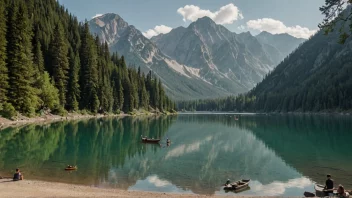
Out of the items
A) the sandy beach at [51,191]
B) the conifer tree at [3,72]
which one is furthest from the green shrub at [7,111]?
the sandy beach at [51,191]

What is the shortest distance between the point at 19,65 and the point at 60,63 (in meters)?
35.1

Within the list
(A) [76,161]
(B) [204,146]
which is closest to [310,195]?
Answer: (A) [76,161]

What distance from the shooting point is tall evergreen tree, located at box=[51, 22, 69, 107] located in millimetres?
113875

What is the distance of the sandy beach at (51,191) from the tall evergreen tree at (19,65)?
196 feet

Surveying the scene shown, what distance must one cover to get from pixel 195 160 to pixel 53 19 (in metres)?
142

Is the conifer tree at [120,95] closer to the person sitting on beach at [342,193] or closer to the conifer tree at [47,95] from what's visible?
the conifer tree at [47,95]

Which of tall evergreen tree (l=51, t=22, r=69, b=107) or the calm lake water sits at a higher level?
tall evergreen tree (l=51, t=22, r=69, b=107)

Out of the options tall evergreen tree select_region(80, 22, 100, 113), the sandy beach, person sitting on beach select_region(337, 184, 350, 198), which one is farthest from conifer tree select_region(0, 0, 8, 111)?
person sitting on beach select_region(337, 184, 350, 198)

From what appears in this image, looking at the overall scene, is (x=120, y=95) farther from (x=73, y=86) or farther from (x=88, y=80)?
(x=73, y=86)

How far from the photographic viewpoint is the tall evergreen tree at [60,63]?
374 feet

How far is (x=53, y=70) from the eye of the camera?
116812 mm

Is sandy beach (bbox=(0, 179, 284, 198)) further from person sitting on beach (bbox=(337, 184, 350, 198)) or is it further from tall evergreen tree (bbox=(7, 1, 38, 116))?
tall evergreen tree (bbox=(7, 1, 38, 116))

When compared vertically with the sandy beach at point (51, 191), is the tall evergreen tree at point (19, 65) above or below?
above

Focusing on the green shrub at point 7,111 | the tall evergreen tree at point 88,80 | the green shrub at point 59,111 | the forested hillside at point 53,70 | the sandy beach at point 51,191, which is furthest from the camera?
the tall evergreen tree at point 88,80
